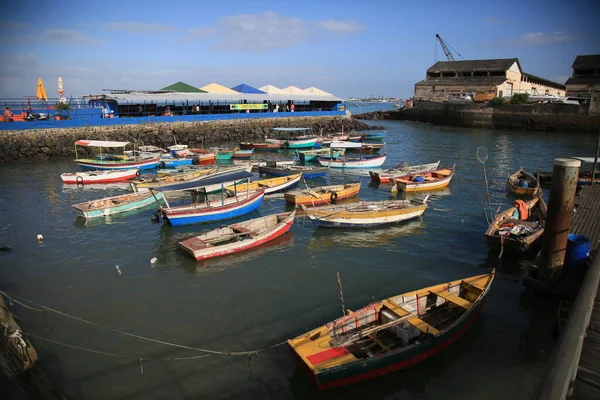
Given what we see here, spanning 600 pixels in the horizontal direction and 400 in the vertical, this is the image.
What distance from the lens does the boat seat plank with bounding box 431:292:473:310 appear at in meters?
11.1

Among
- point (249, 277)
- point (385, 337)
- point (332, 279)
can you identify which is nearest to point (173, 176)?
point (249, 277)

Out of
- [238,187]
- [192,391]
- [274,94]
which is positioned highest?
[274,94]

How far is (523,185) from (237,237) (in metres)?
19.1

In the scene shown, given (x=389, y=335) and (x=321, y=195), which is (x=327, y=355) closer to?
(x=389, y=335)

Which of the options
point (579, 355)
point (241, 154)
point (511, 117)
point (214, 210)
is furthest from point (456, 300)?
point (511, 117)

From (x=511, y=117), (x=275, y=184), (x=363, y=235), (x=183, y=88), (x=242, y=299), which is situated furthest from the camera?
(x=511, y=117)

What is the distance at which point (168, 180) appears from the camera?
27.5m

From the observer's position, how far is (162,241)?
63.0ft

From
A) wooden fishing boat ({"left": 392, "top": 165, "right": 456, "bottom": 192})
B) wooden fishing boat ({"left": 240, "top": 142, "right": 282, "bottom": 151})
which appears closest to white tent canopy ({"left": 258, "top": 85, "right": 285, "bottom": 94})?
wooden fishing boat ({"left": 240, "top": 142, "right": 282, "bottom": 151})

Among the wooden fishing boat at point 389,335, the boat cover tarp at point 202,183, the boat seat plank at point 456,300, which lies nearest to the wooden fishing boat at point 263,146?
the boat cover tarp at point 202,183

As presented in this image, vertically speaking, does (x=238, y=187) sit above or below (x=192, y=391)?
above

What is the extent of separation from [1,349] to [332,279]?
1003 cm

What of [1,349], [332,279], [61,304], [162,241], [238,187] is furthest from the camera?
[238,187]

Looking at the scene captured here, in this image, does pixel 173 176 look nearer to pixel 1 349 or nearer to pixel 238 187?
pixel 238 187
